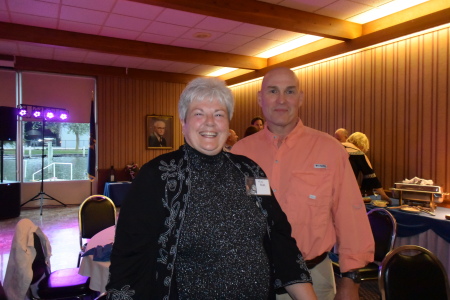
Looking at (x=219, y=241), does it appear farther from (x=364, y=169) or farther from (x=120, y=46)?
(x=120, y=46)

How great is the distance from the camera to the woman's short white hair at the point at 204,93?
1.39 meters

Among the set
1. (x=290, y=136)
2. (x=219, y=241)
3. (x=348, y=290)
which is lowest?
(x=348, y=290)

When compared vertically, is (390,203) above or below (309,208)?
below

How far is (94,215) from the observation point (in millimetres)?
4273

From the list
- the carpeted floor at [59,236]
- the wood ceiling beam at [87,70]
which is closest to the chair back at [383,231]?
the carpeted floor at [59,236]

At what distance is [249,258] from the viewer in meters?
1.30

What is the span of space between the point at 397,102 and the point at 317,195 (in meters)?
5.01

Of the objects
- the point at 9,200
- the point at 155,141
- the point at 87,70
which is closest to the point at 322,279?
the point at 9,200

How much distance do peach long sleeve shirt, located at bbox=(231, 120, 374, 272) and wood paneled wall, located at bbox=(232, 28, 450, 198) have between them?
440cm

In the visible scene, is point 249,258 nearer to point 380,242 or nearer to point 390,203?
point 380,242

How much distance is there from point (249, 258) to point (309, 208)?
0.54m

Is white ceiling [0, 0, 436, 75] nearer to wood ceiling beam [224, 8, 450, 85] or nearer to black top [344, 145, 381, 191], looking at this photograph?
wood ceiling beam [224, 8, 450, 85]

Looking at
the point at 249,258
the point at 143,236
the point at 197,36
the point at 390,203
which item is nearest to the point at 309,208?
the point at 249,258

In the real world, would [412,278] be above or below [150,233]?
below
